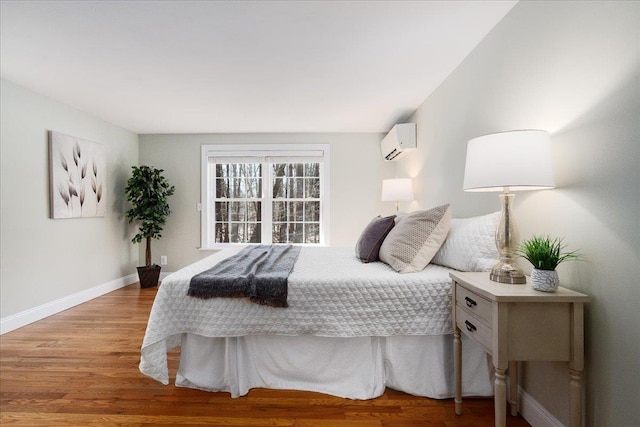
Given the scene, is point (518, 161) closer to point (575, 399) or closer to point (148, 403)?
point (575, 399)

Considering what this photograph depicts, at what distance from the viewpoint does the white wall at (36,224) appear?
2.75 metres

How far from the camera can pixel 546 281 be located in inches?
47.7

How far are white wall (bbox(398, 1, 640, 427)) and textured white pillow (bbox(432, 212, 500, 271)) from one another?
0.17 m

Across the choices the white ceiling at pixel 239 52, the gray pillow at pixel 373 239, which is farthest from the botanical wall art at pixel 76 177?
the gray pillow at pixel 373 239

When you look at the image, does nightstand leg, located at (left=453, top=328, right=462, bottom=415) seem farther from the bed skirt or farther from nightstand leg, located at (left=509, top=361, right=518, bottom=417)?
nightstand leg, located at (left=509, top=361, right=518, bottom=417)

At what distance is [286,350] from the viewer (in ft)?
5.93

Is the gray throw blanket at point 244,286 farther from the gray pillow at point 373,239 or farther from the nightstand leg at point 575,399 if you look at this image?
the nightstand leg at point 575,399

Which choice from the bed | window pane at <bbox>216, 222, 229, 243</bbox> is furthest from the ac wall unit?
window pane at <bbox>216, 222, 229, 243</bbox>

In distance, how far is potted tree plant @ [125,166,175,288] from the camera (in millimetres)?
4148

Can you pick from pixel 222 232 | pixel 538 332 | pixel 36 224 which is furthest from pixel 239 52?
pixel 222 232

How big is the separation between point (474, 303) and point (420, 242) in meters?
0.62

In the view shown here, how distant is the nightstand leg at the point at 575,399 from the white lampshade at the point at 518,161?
754 millimetres

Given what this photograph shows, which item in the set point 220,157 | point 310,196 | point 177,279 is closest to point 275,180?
point 310,196

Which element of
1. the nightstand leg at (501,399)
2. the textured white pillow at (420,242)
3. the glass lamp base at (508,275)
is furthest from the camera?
the textured white pillow at (420,242)
